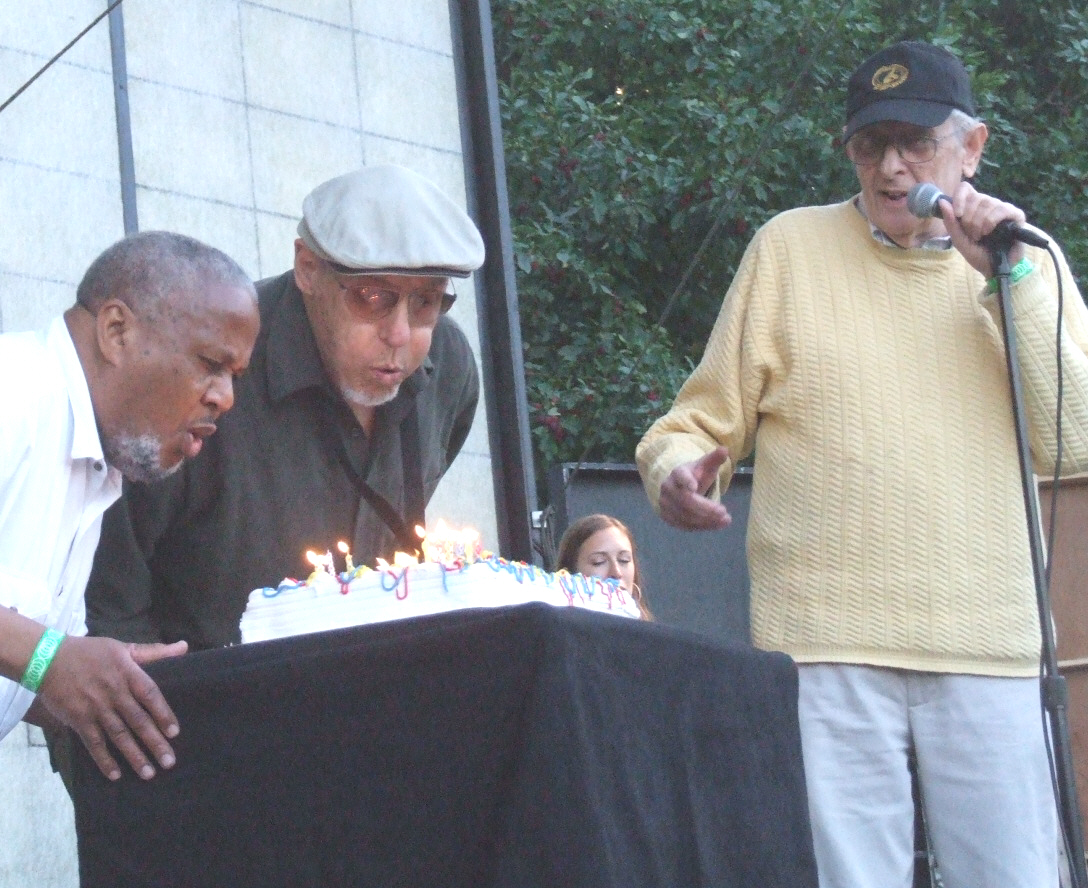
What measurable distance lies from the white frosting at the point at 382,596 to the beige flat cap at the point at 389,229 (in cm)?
72

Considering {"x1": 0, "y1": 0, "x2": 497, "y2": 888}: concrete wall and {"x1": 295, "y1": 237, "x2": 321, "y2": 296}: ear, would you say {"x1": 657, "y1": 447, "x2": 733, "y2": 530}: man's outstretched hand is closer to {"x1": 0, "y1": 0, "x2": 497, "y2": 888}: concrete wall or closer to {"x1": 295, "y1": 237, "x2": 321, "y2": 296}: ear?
{"x1": 295, "y1": 237, "x2": 321, "y2": 296}: ear

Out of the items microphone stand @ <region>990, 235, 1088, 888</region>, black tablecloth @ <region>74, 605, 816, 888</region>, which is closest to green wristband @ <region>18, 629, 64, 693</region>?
black tablecloth @ <region>74, 605, 816, 888</region>

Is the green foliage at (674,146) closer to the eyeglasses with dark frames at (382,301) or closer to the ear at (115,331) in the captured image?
the eyeglasses with dark frames at (382,301)

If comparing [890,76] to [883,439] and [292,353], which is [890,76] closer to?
[883,439]

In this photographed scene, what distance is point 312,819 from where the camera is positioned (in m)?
2.28

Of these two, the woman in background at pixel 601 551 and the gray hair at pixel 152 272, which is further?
the woman in background at pixel 601 551

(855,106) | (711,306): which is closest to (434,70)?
(855,106)

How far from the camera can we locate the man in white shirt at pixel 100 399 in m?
2.53

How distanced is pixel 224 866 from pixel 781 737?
34.5 inches

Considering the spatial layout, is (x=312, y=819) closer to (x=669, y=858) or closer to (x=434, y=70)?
(x=669, y=858)

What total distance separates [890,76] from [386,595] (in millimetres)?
Answer: 1714

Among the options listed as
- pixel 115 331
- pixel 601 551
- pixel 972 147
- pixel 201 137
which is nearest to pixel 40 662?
pixel 115 331

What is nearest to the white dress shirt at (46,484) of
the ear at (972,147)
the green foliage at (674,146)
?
the ear at (972,147)

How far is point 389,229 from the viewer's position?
123 inches
